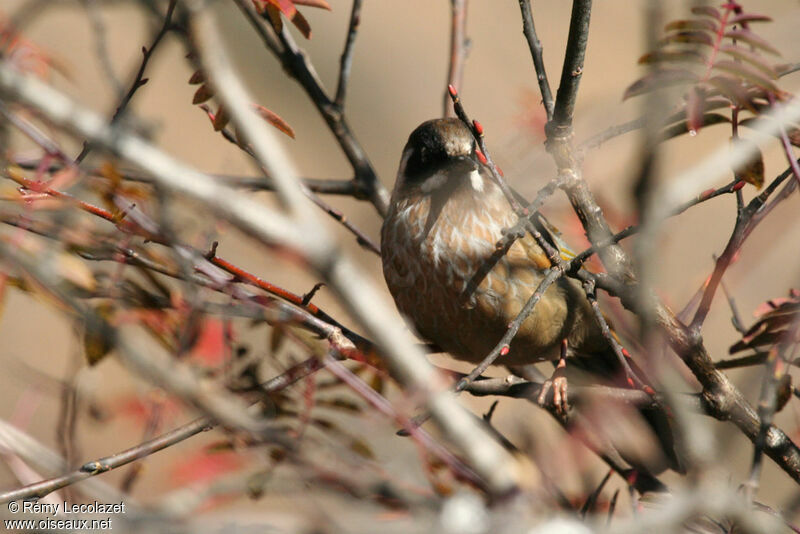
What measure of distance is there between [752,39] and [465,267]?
1.61 meters

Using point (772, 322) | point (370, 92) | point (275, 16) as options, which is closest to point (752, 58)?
point (772, 322)

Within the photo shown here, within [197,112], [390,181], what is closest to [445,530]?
[390,181]

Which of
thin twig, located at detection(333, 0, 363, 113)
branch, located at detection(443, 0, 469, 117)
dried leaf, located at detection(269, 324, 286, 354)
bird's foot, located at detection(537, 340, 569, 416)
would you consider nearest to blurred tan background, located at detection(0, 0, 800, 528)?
branch, located at detection(443, 0, 469, 117)

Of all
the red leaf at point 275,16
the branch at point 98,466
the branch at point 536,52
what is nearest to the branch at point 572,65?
the branch at point 536,52

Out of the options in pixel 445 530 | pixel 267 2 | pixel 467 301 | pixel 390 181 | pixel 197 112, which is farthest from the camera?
pixel 197 112

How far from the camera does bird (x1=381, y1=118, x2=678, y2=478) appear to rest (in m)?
3.77

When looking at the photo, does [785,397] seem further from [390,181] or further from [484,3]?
[484,3]

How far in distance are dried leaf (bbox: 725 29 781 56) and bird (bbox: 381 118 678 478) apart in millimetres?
1269

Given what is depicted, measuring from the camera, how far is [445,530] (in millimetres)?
1472

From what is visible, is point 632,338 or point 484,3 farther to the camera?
point 484,3

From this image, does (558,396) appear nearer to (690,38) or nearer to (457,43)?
(690,38)

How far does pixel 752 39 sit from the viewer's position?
8.23 feet

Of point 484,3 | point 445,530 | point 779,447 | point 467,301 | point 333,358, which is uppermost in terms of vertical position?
point 484,3

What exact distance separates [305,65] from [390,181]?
12.3 ft
